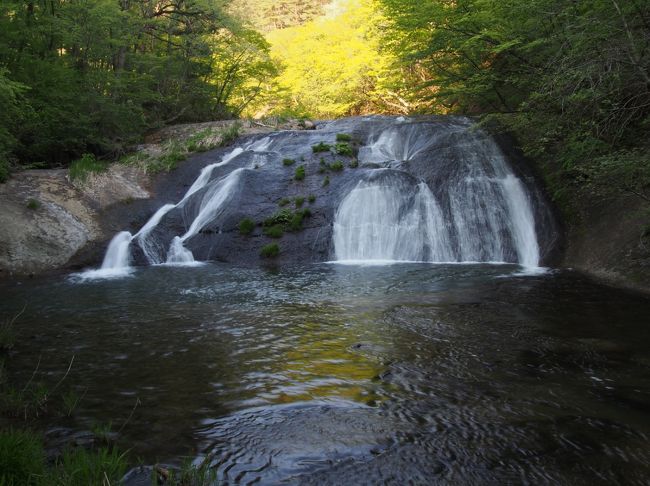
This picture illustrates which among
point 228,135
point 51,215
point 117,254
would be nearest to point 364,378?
point 117,254

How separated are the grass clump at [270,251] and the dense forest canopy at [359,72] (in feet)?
23.7

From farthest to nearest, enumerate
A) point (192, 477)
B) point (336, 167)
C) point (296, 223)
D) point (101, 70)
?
point (101, 70) → point (336, 167) → point (296, 223) → point (192, 477)

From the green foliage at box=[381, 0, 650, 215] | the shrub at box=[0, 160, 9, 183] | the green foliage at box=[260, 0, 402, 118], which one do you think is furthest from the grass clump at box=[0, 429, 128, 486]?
the green foliage at box=[260, 0, 402, 118]

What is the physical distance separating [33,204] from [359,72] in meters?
20.8

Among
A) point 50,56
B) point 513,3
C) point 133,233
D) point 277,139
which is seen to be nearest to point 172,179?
point 133,233

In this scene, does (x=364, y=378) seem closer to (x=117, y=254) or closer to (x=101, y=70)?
(x=117, y=254)

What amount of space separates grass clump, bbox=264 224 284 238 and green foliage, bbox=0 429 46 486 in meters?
11.7

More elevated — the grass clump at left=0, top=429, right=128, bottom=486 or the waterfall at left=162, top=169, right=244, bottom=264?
the waterfall at left=162, top=169, right=244, bottom=264

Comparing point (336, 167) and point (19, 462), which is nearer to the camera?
point (19, 462)

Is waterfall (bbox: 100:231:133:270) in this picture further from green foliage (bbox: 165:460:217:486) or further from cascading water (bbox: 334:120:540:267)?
green foliage (bbox: 165:460:217:486)

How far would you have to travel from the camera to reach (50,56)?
18.0m

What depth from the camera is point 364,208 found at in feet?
49.6

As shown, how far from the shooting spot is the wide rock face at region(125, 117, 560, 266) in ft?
46.4

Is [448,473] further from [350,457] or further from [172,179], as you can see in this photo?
[172,179]
